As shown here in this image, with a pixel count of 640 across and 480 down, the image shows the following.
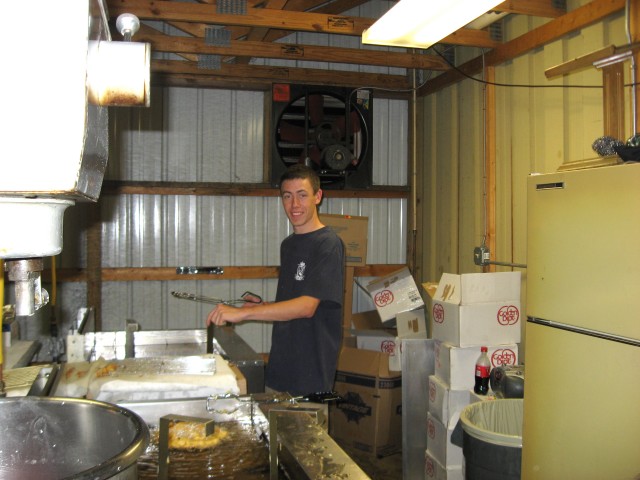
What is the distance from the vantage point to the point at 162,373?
6.19 ft

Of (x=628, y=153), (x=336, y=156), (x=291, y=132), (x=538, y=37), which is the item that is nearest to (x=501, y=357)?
(x=628, y=153)

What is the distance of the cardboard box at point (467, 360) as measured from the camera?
325cm

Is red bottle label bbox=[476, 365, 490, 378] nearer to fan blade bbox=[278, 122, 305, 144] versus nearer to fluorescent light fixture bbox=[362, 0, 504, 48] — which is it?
fluorescent light fixture bbox=[362, 0, 504, 48]

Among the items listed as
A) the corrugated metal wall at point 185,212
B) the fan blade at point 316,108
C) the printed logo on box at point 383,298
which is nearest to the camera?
the printed logo on box at point 383,298

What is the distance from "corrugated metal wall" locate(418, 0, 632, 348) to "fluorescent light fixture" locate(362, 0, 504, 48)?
2.86ft

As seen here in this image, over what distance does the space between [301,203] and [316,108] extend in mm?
2464

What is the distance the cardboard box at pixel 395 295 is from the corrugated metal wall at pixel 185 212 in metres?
0.63

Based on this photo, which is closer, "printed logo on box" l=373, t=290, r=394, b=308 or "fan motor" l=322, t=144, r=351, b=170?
"printed logo on box" l=373, t=290, r=394, b=308

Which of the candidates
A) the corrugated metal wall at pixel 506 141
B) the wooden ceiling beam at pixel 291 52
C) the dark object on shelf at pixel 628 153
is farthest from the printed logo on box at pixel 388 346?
the dark object on shelf at pixel 628 153

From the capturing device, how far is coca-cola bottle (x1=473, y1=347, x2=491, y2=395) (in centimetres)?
308

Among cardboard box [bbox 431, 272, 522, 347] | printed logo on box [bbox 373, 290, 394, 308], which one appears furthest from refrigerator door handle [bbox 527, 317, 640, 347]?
printed logo on box [bbox 373, 290, 394, 308]

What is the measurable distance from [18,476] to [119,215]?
13.4 ft

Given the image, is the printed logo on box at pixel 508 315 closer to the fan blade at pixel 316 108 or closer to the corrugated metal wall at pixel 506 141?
the corrugated metal wall at pixel 506 141

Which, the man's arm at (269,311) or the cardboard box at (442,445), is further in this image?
the cardboard box at (442,445)
